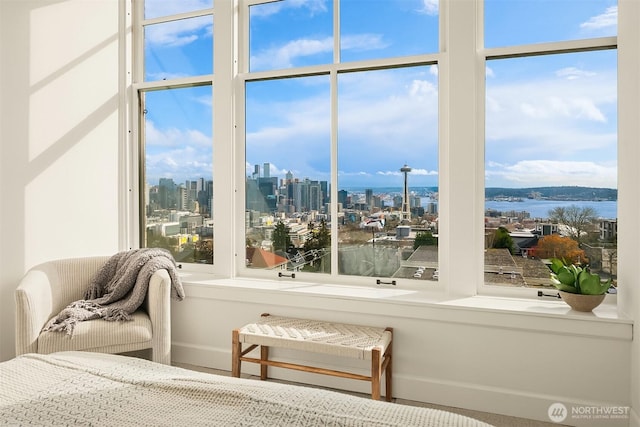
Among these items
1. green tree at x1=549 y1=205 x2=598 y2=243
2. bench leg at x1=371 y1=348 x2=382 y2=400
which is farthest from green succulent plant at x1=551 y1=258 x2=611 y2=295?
bench leg at x1=371 y1=348 x2=382 y2=400

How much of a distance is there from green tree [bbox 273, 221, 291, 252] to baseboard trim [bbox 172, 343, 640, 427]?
0.84 meters

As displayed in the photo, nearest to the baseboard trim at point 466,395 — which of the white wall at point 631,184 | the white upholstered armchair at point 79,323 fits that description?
the white wall at point 631,184

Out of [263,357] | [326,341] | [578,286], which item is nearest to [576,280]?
[578,286]

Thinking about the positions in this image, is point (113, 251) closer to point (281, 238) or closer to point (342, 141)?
point (281, 238)

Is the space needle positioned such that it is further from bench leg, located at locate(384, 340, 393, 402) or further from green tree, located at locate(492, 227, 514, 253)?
bench leg, located at locate(384, 340, 393, 402)

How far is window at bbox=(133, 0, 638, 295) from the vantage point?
2.47m

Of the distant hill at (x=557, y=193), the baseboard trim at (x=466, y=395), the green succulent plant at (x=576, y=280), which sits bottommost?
the baseboard trim at (x=466, y=395)

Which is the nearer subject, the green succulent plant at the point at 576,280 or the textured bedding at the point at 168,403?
the textured bedding at the point at 168,403

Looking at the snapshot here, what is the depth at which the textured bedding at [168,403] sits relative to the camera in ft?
3.23

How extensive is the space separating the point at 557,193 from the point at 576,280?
546 millimetres

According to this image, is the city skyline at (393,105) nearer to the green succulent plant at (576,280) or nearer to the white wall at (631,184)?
the white wall at (631,184)

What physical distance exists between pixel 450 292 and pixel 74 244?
8.48 ft

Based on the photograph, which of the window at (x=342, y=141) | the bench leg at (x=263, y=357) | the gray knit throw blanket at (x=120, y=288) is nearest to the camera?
the gray knit throw blanket at (x=120, y=288)

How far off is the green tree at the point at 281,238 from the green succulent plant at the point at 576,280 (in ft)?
5.63
